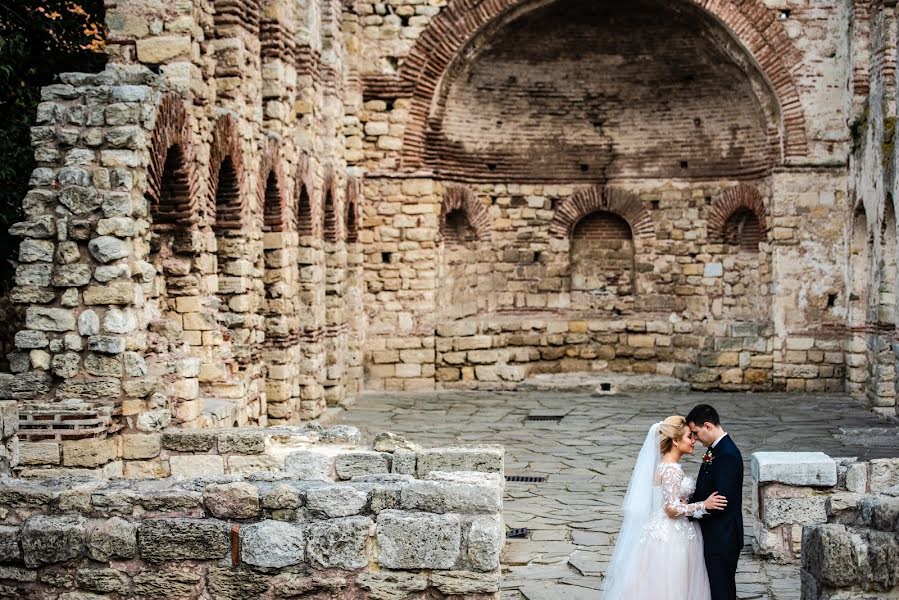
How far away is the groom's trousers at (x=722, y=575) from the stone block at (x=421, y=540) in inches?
54.2

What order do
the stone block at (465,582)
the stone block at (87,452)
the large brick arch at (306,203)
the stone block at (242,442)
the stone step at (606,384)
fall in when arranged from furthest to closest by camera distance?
the stone step at (606,384)
the large brick arch at (306,203)
the stone block at (87,452)
the stone block at (242,442)
the stone block at (465,582)

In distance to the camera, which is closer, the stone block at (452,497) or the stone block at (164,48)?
the stone block at (452,497)

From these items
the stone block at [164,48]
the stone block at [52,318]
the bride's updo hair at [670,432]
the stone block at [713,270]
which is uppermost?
the stone block at [164,48]

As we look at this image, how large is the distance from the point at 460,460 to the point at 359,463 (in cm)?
63

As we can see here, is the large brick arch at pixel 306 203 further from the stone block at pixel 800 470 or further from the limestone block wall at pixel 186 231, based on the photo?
the stone block at pixel 800 470

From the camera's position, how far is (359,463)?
646 cm

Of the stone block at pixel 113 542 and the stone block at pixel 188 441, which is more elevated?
the stone block at pixel 188 441

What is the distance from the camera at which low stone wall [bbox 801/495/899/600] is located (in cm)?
477

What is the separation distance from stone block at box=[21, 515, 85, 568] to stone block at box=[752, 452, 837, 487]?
4283 mm

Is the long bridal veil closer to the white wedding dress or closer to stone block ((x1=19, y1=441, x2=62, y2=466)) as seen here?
the white wedding dress

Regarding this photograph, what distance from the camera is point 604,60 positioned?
1723cm

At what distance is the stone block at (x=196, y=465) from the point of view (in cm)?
703

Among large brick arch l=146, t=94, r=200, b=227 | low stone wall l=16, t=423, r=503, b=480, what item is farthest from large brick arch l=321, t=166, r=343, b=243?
low stone wall l=16, t=423, r=503, b=480

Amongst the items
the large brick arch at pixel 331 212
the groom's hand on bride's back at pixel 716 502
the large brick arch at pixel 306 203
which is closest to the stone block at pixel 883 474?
the groom's hand on bride's back at pixel 716 502
